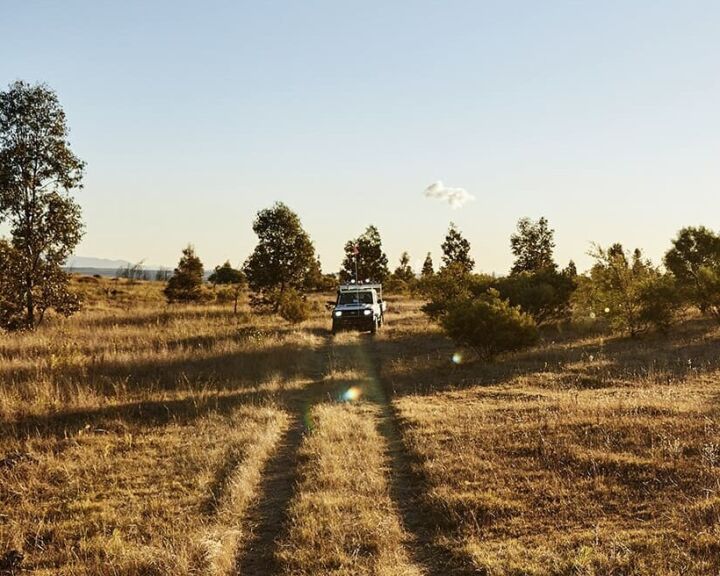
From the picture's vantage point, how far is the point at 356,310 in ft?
92.4

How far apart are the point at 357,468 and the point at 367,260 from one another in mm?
64281

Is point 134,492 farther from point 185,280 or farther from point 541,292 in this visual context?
point 185,280

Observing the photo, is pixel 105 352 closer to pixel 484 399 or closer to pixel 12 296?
pixel 12 296

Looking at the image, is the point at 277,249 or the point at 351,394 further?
the point at 277,249

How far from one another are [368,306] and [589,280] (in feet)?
33.8

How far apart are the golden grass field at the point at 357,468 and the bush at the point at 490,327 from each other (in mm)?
1306

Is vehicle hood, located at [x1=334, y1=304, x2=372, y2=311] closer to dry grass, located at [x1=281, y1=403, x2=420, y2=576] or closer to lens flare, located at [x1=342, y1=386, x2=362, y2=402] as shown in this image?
lens flare, located at [x1=342, y1=386, x2=362, y2=402]

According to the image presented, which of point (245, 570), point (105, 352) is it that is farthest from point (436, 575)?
point (105, 352)

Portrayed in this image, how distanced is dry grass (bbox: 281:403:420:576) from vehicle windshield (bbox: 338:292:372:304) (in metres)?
18.7

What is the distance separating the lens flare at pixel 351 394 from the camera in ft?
46.0

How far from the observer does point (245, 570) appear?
612 cm

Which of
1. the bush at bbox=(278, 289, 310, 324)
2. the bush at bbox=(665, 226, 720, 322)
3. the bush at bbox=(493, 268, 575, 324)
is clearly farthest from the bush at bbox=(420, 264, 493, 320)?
the bush at bbox=(665, 226, 720, 322)

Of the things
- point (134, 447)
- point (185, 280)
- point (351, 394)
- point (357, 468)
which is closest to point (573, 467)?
point (357, 468)

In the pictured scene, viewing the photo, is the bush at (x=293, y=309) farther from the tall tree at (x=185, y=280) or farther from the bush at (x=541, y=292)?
the tall tree at (x=185, y=280)
